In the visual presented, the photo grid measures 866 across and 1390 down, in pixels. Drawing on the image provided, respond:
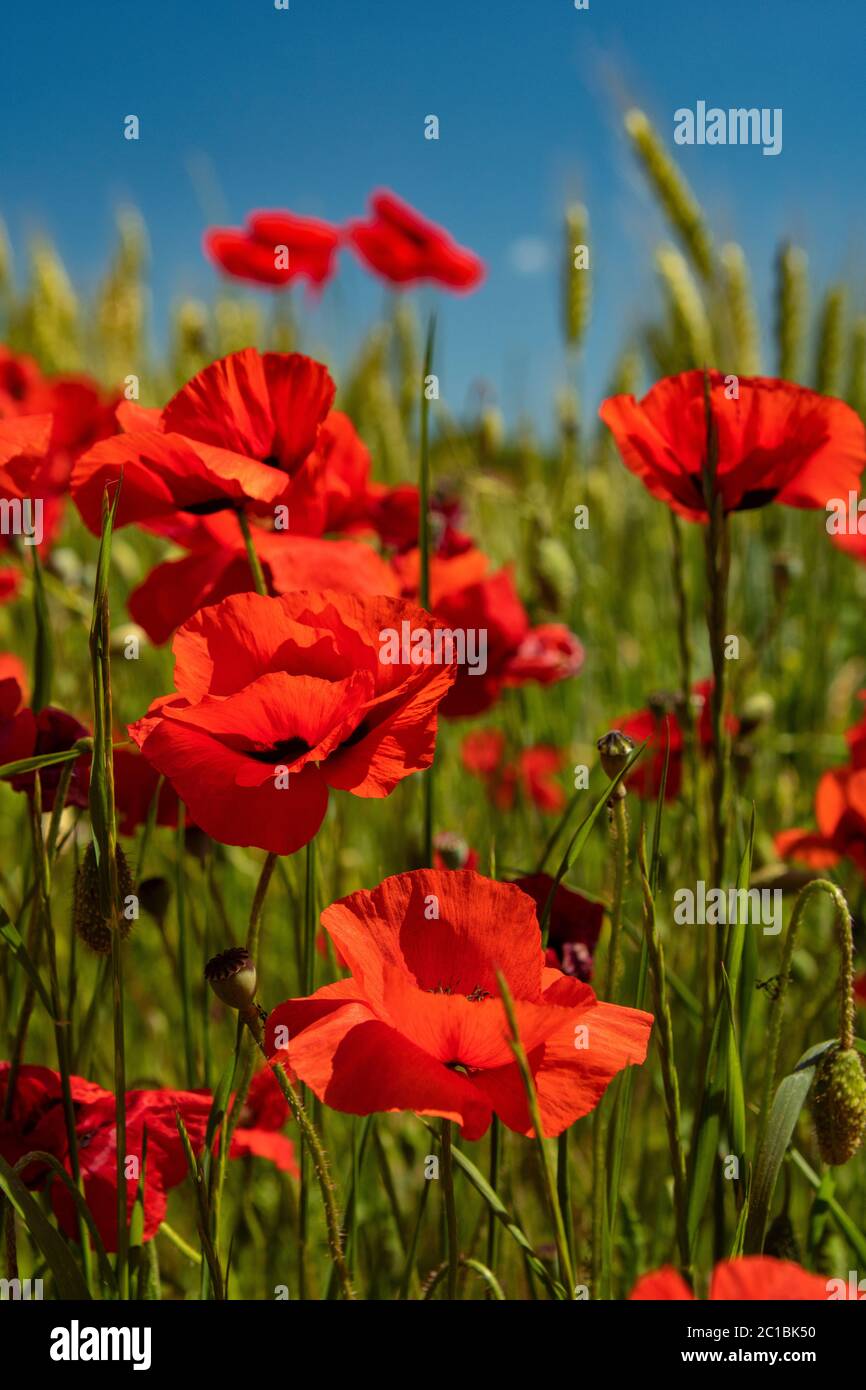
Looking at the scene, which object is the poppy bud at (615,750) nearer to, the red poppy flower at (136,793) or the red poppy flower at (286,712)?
the red poppy flower at (286,712)

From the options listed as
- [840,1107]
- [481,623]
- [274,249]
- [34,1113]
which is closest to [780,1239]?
[840,1107]

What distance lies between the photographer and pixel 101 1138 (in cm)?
62

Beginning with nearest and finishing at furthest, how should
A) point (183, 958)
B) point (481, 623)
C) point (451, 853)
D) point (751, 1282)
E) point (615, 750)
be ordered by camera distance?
point (751, 1282)
point (615, 750)
point (183, 958)
point (451, 853)
point (481, 623)

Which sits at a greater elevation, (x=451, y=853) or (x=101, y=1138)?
(x=451, y=853)

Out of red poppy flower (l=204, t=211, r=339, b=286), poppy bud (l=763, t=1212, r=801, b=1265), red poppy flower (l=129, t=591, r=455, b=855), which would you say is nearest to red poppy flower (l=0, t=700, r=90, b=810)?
red poppy flower (l=129, t=591, r=455, b=855)

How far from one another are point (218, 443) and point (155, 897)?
0.91 ft

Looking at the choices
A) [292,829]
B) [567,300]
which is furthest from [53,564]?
[292,829]

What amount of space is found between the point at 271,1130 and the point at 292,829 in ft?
1.11

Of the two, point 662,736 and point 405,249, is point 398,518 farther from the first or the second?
point 405,249

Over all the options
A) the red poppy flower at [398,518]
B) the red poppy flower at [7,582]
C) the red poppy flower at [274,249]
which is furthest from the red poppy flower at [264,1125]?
the red poppy flower at [274,249]

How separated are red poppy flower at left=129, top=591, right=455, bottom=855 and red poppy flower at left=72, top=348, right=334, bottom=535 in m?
0.09

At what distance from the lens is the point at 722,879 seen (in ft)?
2.19

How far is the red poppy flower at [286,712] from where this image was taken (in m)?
0.53

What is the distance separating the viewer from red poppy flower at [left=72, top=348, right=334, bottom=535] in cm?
63
